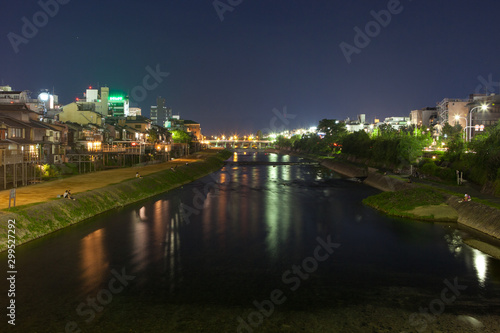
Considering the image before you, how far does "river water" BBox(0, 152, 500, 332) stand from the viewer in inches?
516

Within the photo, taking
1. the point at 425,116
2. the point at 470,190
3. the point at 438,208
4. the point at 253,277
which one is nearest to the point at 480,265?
the point at 438,208

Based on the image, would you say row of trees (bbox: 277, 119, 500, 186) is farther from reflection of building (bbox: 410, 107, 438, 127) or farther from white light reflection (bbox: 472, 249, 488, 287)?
reflection of building (bbox: 410, 107, 438, 127)

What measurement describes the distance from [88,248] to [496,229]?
90.3ft

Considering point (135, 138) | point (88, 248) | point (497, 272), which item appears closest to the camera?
point (497, 272)

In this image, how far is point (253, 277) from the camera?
57.7 ft

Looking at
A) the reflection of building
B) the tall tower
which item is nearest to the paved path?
the reflection of building

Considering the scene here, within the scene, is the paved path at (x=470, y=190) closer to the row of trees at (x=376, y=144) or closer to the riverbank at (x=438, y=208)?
the riverbank at (x=438, y=208)

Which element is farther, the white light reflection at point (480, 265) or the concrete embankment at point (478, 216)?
the concrete embankment at point (478, 216)

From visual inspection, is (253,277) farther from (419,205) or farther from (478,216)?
(419,205)

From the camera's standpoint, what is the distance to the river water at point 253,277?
43.0ft

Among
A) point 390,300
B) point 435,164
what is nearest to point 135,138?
point 435,164

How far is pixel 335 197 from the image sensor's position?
4488 centimetres

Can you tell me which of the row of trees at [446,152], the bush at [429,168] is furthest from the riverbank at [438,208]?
the bush at [429,168]

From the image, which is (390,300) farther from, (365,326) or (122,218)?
(122,218)
